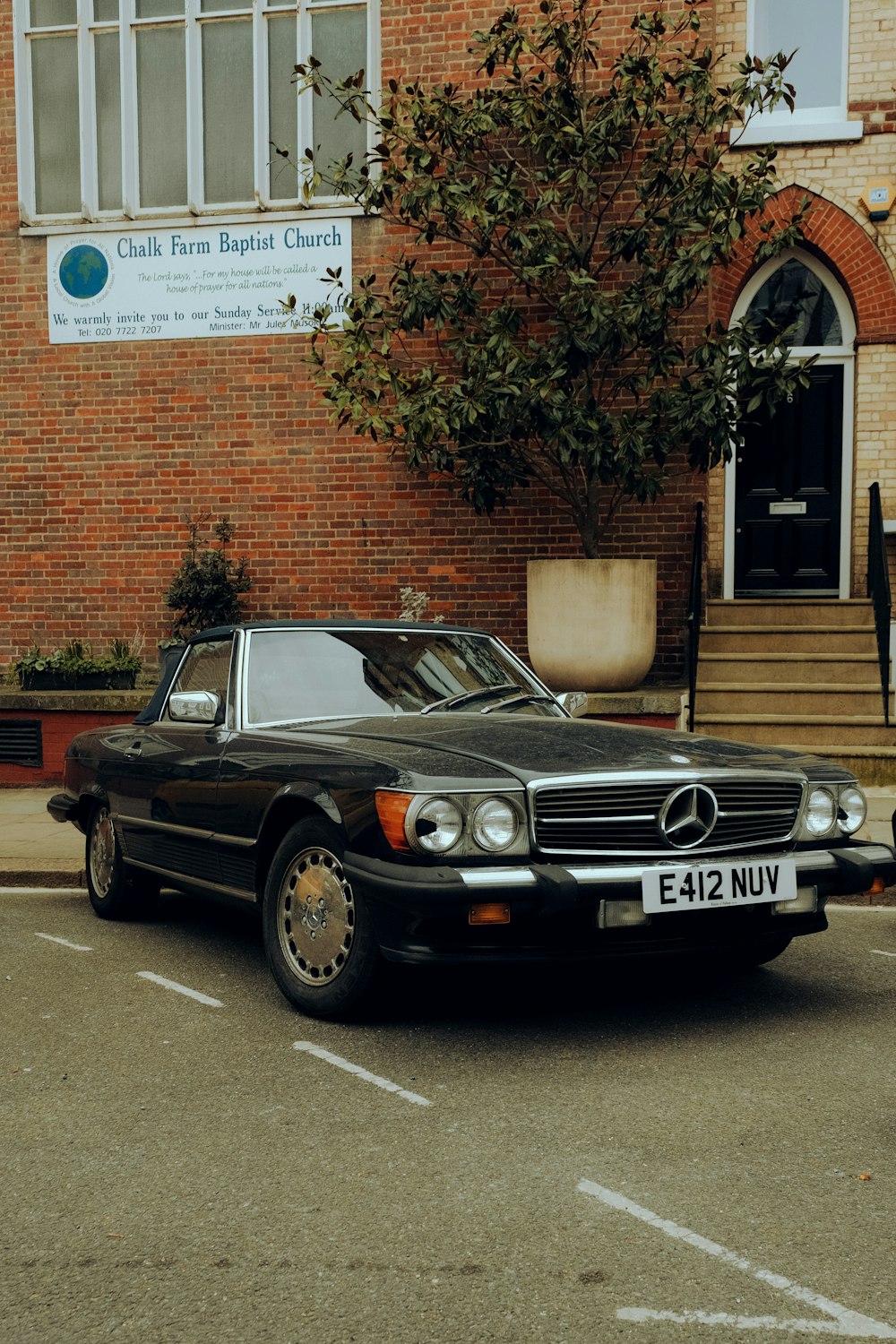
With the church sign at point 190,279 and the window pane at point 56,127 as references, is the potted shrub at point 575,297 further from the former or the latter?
the window pane at point 56,127

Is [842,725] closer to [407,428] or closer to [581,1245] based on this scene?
[407,428]

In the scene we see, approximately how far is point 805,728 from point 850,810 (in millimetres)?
5709

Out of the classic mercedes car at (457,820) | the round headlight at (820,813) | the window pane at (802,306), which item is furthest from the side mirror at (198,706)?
the window pane at (802,306)

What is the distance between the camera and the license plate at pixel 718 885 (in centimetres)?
445

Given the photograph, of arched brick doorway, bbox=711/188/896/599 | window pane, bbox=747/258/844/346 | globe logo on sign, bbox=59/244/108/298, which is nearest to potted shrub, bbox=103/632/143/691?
globe logo on sign, bbox=59/244/108/298

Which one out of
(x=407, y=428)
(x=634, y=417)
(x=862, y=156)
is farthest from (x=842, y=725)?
(x=862, y=156)

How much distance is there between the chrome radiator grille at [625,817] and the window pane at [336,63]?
32.2 feet

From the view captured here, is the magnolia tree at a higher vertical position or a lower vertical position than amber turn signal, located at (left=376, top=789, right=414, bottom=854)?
higher

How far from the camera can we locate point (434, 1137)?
3.77m

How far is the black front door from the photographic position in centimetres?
1315

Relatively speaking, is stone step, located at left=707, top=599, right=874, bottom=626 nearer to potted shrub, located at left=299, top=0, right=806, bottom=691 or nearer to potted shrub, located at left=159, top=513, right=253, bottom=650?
potted shrub, located at left=299, top=0, right=806, bottom=691

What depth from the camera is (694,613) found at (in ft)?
36.2

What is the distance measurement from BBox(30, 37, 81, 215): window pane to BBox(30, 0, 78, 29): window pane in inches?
6.3

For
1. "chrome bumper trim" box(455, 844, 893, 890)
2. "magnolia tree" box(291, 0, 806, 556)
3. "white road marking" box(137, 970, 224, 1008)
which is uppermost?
"magnolia tree" box(291, 0, 806, 556)
